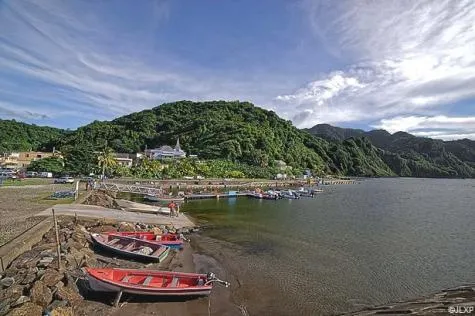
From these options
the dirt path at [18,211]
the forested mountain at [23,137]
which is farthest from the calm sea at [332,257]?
the forested mountain at [23,137]

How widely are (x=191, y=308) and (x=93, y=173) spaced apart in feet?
239

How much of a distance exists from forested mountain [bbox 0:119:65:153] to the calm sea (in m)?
131

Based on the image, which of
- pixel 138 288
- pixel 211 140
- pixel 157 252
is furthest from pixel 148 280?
pixel 211 140

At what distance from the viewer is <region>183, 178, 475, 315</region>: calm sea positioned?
763 inches

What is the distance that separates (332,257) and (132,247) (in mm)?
15597

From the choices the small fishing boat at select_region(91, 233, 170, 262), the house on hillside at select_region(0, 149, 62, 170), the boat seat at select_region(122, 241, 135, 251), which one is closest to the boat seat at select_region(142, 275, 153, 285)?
the small fishing boat at select_region(91, 233, 170, 262)

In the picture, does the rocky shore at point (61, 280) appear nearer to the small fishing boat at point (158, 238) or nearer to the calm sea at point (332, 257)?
the small fishing boat at point (158, 238)

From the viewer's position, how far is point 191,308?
55.5 ft

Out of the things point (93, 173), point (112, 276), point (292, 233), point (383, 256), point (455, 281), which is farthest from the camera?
point (93, 173)

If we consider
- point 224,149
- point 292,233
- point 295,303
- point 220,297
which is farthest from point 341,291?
point 224,149

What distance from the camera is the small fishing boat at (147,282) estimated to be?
16.6 m

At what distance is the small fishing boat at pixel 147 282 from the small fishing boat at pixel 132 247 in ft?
14.9

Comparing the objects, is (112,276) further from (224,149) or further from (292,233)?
(224,149)

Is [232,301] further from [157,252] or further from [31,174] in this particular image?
[31,174]
